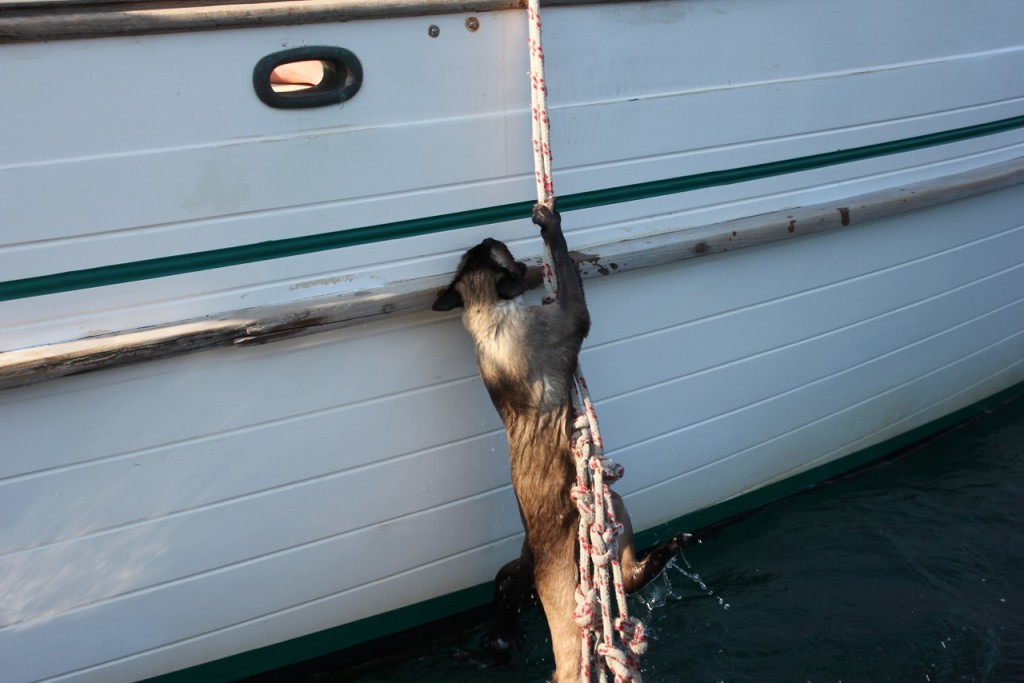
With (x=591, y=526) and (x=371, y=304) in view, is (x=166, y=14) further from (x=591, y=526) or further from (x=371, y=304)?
(x=591, y=526)

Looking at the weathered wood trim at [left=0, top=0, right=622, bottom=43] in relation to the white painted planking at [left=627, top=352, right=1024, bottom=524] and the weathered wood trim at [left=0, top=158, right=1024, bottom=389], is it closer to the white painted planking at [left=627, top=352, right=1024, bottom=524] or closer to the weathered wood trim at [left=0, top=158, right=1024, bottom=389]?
the weathered wood trim at [left=0, top=158, right=1024, bottom=389]

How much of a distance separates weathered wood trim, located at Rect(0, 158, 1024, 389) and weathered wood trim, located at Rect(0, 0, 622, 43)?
78cm

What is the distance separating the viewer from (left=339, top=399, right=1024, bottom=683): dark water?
3535mm

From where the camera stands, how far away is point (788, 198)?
11.6ft

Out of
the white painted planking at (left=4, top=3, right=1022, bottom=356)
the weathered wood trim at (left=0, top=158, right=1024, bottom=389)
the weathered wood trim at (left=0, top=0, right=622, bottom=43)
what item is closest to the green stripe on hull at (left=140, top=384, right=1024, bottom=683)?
the weathered wood trim at (left=0, top=158, right=1024, bottom=389)

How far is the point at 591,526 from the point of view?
2826 millimetres

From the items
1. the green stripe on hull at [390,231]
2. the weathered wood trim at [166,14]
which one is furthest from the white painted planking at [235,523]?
the weathered wood trim at [166,14]

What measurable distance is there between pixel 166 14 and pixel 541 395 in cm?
153

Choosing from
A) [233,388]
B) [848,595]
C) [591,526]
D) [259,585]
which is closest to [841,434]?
Answer: [848,595]

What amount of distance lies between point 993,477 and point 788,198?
222 cm

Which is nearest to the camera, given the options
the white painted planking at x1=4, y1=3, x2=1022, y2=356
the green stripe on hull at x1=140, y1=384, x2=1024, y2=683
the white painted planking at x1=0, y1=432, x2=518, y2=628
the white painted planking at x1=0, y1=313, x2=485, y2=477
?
the white painted planking at x1=4, y1=3, x2=1022, y2=356

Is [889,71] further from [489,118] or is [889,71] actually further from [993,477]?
[993,477]

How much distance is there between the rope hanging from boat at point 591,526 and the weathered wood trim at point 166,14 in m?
0.43

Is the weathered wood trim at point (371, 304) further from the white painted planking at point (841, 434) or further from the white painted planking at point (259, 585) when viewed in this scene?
the white painted planking at point (841, 434)
